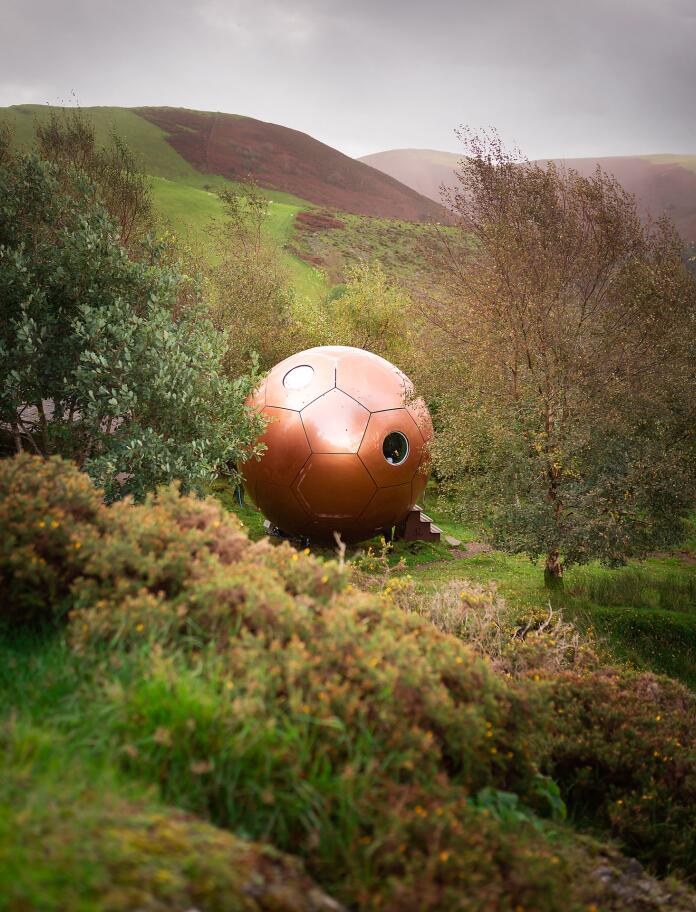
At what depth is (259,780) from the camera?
136 inches

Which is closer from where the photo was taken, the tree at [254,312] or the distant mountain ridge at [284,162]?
the tree at [254,312]

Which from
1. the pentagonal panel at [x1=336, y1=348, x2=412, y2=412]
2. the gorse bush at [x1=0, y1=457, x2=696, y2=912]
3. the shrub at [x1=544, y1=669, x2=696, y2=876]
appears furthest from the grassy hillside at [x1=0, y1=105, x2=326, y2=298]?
the shrub at [x1=544, y1=669, x2=696, y2=876]

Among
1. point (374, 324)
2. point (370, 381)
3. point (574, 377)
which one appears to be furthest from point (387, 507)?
point (374, 324)

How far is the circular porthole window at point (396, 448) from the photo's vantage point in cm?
1446

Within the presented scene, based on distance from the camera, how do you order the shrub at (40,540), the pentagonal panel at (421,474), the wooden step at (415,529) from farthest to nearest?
the wooden step at (415,529), the pentagonal panel at (421,474), the shrub at (40,540)

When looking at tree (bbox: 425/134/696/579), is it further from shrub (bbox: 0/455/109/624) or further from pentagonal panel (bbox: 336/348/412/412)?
shrub (bbox: 0/455/109/624)

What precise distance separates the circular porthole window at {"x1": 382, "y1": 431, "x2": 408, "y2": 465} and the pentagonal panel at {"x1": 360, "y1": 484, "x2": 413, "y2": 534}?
0.65 m

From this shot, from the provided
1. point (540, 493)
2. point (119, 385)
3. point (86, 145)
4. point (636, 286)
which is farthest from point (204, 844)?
point (86, 145)

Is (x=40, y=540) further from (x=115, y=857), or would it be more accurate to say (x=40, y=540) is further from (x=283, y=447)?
(x=283, y=447)

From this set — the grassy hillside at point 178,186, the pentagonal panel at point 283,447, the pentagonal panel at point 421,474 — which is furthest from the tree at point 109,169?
the pentagonal panel at point 421,474

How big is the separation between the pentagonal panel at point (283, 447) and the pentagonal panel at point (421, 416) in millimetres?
2753

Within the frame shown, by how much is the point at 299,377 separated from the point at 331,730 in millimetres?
11481

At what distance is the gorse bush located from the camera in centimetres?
336

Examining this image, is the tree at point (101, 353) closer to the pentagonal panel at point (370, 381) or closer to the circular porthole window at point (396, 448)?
the pentagonal panel at point (370, 381)
